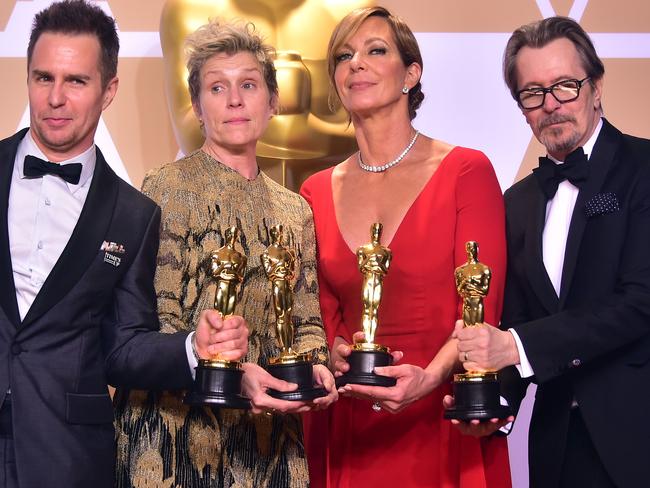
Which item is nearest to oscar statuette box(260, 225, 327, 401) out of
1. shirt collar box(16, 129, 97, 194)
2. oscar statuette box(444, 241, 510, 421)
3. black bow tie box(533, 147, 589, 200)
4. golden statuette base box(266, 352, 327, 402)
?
golden statuette base box(266, 352, 327, 402)

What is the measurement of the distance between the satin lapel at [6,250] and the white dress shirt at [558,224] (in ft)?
3.70

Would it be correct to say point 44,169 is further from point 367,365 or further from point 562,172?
point 562,172

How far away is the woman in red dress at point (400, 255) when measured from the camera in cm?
235

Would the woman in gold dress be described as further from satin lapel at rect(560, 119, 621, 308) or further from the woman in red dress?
satin lapel at rect(560, 119, 621, 308)

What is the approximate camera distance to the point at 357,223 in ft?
8.28

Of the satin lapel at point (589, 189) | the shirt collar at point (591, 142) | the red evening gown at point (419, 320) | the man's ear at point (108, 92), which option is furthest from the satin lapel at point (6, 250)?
the shirt collar at point (591, 142)

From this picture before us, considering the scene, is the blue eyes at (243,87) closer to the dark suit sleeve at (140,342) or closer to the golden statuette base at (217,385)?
the dark suit sleeve at (140,342)

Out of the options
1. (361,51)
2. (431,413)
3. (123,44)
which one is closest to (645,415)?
(431,413)

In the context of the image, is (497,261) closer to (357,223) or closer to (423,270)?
(423,270)

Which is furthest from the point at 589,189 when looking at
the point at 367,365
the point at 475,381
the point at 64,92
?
the point at 64,92

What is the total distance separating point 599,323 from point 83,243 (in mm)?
1053

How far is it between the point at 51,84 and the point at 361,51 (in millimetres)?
796

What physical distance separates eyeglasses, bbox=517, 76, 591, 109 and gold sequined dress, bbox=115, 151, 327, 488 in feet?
2.00

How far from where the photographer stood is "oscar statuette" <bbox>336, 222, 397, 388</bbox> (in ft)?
6.97
